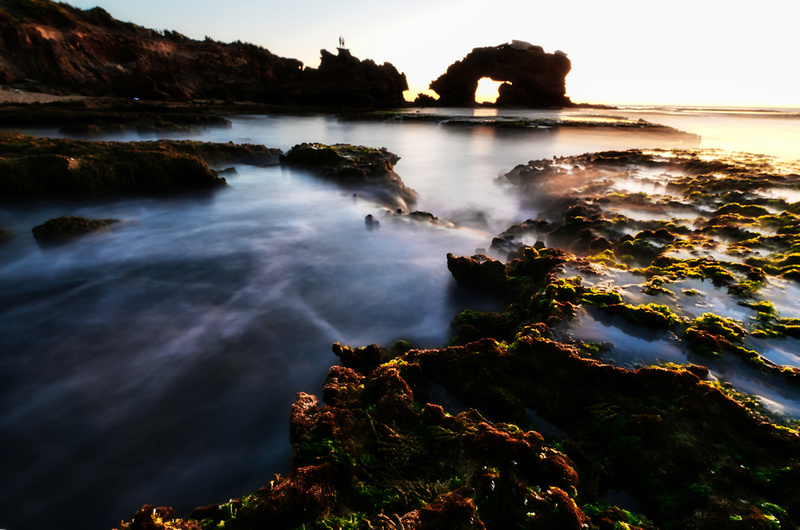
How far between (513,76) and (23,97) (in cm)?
7193

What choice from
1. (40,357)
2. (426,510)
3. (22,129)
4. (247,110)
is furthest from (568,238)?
(247,110)

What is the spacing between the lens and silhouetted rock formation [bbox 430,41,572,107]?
65312 millimetres

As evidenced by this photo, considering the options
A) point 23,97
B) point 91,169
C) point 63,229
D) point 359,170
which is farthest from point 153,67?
point 63,229

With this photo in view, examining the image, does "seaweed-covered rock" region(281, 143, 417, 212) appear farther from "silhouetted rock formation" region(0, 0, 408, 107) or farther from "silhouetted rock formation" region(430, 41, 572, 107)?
"silhouetted rock formation" region(430, 41, 572, 107)

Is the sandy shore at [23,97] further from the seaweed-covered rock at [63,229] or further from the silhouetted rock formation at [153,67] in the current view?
the seaweed-covered rock at [63,229]

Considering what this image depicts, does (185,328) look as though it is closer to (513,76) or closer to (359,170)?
(359,170)

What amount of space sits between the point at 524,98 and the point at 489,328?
79612mm

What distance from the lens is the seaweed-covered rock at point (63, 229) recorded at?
6.88 metres

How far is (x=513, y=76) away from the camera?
67500 millimetres

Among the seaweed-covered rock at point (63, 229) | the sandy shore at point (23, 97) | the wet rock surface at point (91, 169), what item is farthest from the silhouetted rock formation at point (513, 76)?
the seaweed-covered rock at point (63, 229)

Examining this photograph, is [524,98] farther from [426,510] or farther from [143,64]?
[426,510]

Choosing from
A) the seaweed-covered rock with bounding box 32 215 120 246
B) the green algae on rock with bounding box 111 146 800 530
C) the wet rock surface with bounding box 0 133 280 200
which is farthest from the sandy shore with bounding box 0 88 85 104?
the green algae on rock with bounding box 111 146 800 530

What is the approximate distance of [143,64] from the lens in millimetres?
36531

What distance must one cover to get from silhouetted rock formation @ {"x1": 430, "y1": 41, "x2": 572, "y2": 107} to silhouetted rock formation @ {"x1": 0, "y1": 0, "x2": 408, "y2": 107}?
19.3 meters
